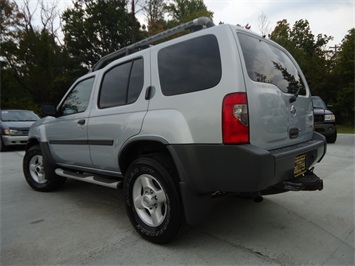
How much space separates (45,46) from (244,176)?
22.8m

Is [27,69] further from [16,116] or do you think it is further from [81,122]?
[81,122]

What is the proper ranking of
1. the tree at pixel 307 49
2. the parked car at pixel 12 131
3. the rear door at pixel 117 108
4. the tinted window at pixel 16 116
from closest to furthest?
1. the rear door at pixel 117 108
2. the parked car at pixel 12 131
3. the tinted window at pixel 16 116
4. the tree at pixel 307 49

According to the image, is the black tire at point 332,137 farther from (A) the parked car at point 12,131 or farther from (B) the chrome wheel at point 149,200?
(A) the parked car at point 12,131

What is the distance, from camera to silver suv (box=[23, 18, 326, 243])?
2.18 m

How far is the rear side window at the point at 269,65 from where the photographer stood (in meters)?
2.40

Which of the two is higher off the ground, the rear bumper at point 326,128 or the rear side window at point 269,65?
the rear side window at point 269,65

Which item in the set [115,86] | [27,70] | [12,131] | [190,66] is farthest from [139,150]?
[27,70]

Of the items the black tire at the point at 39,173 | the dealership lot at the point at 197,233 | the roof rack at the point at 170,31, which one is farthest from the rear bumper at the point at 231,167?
the black tire at the point at 39,173

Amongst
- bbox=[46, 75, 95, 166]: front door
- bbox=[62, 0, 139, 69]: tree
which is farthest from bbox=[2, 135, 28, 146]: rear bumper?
bbox=[62, 0, 139, 69]: tree

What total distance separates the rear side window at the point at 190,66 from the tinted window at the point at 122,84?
36 centimetres

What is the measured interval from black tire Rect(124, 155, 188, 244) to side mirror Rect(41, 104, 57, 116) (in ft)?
6.35

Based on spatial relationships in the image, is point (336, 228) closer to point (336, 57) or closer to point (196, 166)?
point (196, 166)

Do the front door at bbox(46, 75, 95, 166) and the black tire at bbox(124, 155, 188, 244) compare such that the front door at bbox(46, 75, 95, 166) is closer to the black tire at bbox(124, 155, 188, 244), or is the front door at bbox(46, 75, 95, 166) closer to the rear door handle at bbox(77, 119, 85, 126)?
the rear door handle at bbox(77, 119, 85, 126)

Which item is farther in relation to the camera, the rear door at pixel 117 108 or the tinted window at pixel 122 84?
the tinted window at pixel 122 84
